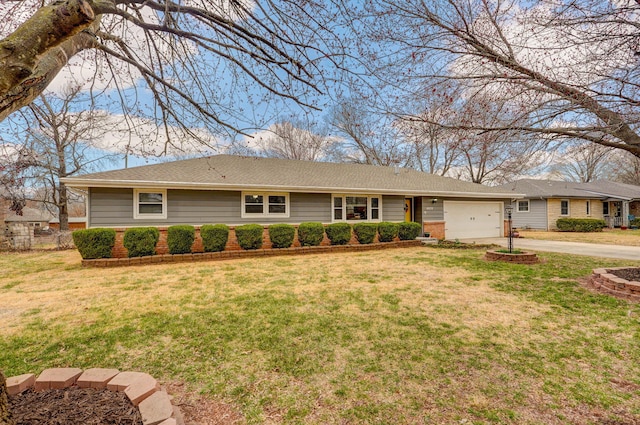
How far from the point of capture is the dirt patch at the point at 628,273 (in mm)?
5574

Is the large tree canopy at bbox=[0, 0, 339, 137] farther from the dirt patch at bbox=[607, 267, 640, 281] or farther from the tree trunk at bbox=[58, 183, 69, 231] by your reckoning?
the tree trunk at bbox=[58, 183, 69, 231]

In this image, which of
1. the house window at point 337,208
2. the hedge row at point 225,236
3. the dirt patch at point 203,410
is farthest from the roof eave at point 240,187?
the dirt patch at point 203,410

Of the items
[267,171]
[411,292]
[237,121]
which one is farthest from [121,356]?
[267,171]

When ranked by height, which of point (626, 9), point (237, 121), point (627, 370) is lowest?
point (627, 370)

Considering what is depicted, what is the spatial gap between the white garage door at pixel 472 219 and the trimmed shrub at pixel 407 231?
2912 mm

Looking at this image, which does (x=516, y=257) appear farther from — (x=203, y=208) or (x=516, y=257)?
(x=203, y=208)

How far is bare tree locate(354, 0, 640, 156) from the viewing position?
449 centimetres

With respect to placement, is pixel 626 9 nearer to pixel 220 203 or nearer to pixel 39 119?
pixel 39 119

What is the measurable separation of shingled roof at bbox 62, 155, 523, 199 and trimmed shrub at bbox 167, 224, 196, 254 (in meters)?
1.44

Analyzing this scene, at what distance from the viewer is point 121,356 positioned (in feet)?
10.2

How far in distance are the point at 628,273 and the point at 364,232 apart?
7406 mm

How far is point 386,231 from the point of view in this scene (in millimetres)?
12312

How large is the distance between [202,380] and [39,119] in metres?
4.02

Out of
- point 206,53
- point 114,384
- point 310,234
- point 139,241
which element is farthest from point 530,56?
point 139,241
